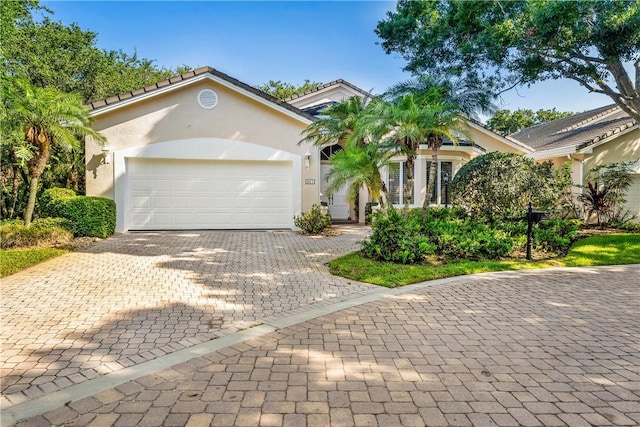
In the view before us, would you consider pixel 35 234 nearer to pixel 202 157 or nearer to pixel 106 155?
pixel 106 155

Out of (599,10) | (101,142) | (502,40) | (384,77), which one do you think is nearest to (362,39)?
(384,77)

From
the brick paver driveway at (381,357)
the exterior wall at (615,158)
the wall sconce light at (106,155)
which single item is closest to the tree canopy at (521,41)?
the exterior wall at (615,158)

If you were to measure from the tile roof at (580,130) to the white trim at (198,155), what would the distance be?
11.3 m

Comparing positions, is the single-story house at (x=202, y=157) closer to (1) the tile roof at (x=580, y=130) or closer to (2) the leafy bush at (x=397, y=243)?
(2) the leafy bush at (x=397, y=243)

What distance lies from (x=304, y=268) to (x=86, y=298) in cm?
392

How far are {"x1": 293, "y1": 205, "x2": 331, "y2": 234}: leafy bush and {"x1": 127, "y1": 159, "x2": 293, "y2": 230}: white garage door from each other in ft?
3.54

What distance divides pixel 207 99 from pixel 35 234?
6.68 m

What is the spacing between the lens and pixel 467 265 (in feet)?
26.5

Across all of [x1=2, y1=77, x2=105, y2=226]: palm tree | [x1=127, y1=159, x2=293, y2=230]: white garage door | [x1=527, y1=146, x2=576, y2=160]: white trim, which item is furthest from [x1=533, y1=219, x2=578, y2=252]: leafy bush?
[x1=2, y1=77, x2=105, y2=226]: palm tree

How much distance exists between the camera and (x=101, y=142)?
1238cm

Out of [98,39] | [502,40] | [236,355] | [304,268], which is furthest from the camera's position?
[98,39]

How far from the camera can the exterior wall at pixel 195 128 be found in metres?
12.9

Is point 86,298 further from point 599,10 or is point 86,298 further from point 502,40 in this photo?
point 599,10

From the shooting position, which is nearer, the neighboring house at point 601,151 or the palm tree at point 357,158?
the palm tree at point 357,158
